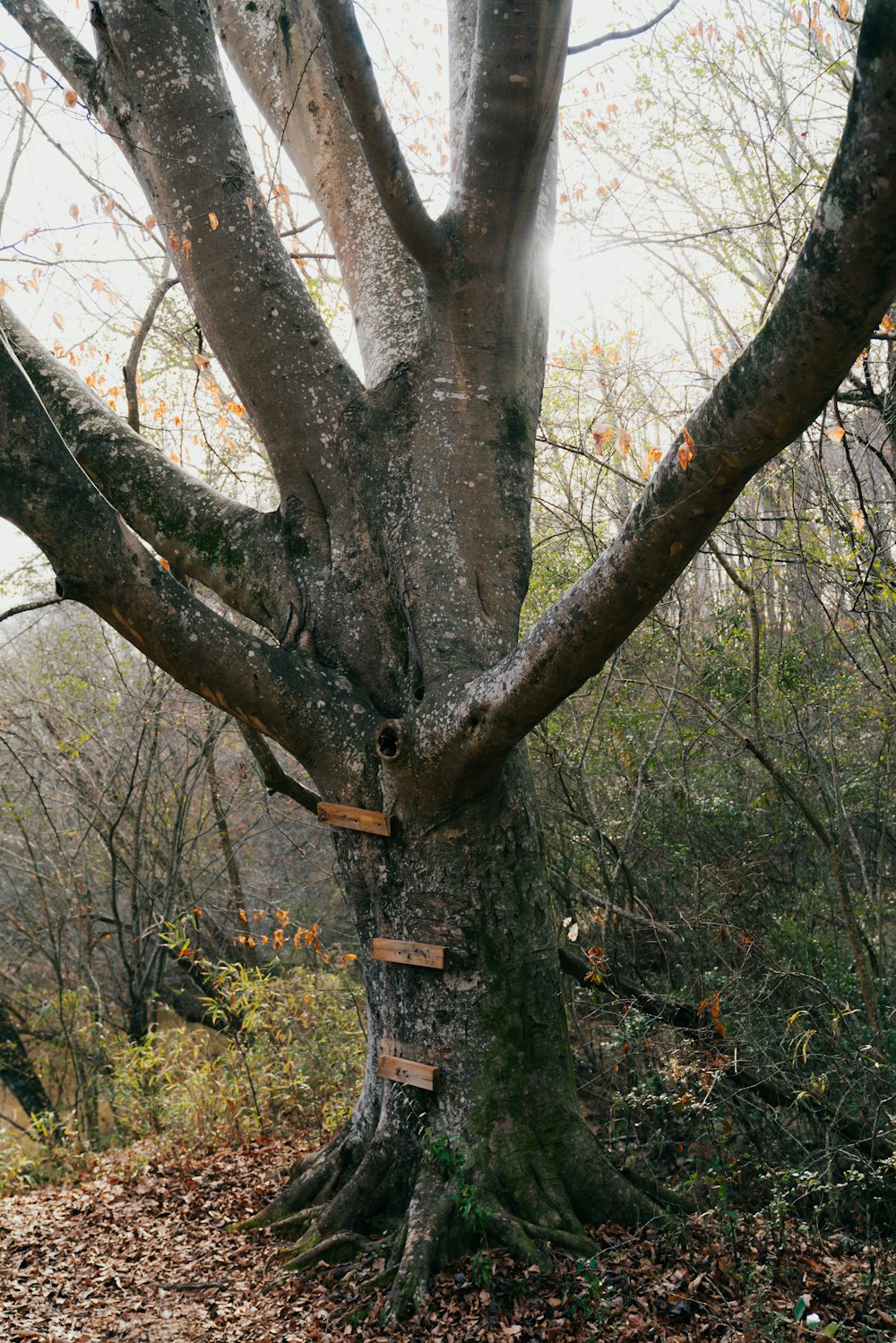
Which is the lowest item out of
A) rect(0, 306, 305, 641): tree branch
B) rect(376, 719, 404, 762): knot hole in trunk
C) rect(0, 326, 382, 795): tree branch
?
rect(376, 719, 404, 762): knot hole in trunk

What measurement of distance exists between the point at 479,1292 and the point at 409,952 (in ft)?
3.68

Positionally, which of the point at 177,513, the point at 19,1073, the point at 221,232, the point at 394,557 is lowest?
the point at 19,1073

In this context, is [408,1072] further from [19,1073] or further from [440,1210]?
[19,1073]

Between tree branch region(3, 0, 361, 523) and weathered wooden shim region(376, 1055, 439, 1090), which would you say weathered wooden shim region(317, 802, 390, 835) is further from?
tree branch region(3, 0, 361, 523)

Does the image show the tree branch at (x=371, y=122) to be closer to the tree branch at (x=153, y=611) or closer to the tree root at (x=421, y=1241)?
the tree branch at (x=153, y=611)

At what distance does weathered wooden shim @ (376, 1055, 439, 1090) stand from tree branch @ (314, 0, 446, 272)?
3.10 meters

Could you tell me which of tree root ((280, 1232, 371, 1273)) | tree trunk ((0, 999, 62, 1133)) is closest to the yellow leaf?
tree root ((280, 1232, 371, 1273))

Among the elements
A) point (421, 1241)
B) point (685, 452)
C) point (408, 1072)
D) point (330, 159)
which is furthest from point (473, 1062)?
point (330, 159)

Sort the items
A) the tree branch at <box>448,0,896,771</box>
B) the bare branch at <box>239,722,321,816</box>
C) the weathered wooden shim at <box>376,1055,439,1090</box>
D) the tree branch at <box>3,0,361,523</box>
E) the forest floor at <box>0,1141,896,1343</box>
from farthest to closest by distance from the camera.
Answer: the bare branch at <box>239,722,321,816</box> < the tree branch at <box>3,0,361,523</box> < the weathered wooden shim at <box>376,1055,439,1090</box> < the forest floor at <box>0,1141,896,1343</box> < the tree branch at <box>448,0,896,771</box>

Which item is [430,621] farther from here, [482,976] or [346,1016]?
[346,1016]

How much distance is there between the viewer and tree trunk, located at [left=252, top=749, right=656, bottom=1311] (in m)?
3.48

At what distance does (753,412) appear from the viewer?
7.81 feet

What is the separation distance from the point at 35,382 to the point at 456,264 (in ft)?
6.10

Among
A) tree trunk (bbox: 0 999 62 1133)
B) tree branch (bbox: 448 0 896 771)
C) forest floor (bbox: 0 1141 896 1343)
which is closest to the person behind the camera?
tree branch (bbox: 448 0 896 771)
